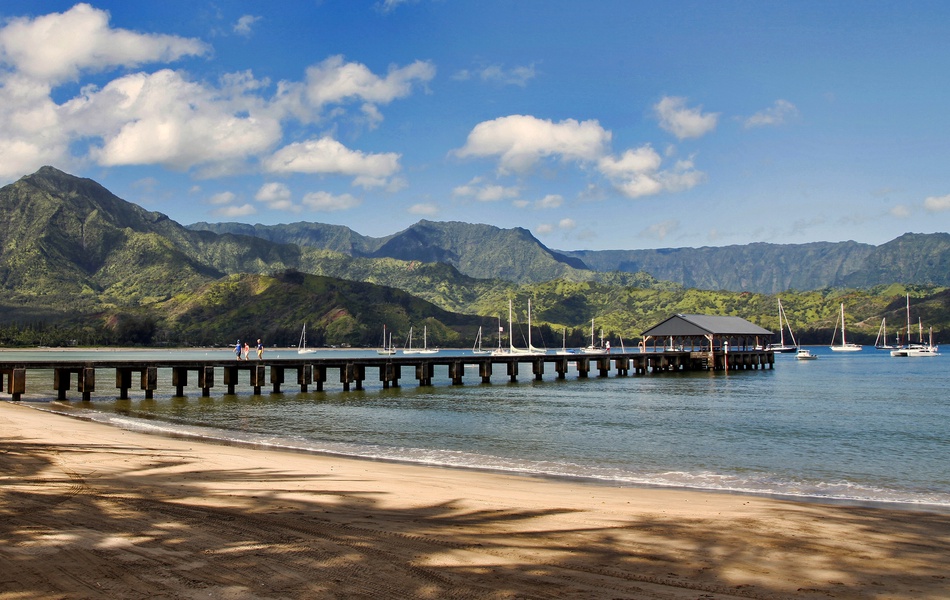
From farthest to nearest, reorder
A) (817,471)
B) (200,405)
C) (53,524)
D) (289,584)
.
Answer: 1. (200,405)
2. (817,471)
3. (53,524)
4. (289,584)

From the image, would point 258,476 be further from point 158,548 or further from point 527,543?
point 527,543

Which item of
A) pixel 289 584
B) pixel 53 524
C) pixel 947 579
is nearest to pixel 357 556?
pixel 289 584

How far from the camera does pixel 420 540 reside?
925 centimetres

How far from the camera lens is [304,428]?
1230 inches

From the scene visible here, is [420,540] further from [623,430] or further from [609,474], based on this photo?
[623,430]

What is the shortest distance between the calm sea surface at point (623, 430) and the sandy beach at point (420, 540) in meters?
4.95

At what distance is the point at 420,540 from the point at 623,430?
23370 millimetres

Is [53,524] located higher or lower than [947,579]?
higher

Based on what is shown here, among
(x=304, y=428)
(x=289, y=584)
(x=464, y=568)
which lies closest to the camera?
(x=289, y=584)

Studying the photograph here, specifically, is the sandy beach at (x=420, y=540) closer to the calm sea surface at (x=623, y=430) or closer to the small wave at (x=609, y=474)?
the small wave at (x=609, y=474)

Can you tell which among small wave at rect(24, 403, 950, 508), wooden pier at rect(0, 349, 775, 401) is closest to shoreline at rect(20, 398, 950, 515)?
small wave at rect(24, 403, 950, 508)

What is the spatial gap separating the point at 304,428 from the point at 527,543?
23493 mm

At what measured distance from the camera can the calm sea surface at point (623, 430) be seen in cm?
1975

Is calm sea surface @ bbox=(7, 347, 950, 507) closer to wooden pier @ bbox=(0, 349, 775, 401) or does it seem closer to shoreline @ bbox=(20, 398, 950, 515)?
shoreline @ bbox=(20, 398, 950, 515)
